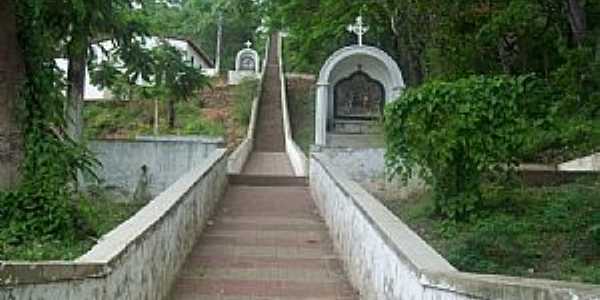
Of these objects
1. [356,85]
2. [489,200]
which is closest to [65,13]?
[489,200]

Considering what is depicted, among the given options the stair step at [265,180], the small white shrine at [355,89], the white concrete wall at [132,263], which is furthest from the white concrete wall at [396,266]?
the small white shrine at [355,89]

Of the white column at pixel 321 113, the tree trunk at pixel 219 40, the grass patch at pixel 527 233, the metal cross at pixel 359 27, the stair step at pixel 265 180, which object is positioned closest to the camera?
the grass patch at pixel 527 233

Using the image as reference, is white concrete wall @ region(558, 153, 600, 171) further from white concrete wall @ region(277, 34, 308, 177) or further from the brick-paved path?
the brick-paved path

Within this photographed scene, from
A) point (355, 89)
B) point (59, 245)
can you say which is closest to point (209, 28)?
point (355, 89)

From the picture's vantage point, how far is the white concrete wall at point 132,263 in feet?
15.7

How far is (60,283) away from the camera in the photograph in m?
5.07

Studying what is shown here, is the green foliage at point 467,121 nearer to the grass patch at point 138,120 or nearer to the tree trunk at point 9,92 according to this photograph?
the tree trunk at point 9,92

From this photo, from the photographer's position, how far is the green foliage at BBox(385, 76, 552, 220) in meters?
13.7

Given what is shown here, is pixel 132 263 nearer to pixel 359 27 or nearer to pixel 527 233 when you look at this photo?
pixel 527 233

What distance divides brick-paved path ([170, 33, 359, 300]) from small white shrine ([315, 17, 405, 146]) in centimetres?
1191

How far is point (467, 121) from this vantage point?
13.6 m

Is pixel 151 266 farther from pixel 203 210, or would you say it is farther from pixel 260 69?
pixel 260 69

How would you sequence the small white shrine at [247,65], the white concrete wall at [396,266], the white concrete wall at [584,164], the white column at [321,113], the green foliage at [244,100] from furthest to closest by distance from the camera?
the small white shrine at [247,65], the green foliage at [244,100], the white column at [321,113], the white concrete wall at [584,164], the white concrete wall at [396,266]

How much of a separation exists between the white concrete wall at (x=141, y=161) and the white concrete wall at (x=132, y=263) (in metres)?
13.1
